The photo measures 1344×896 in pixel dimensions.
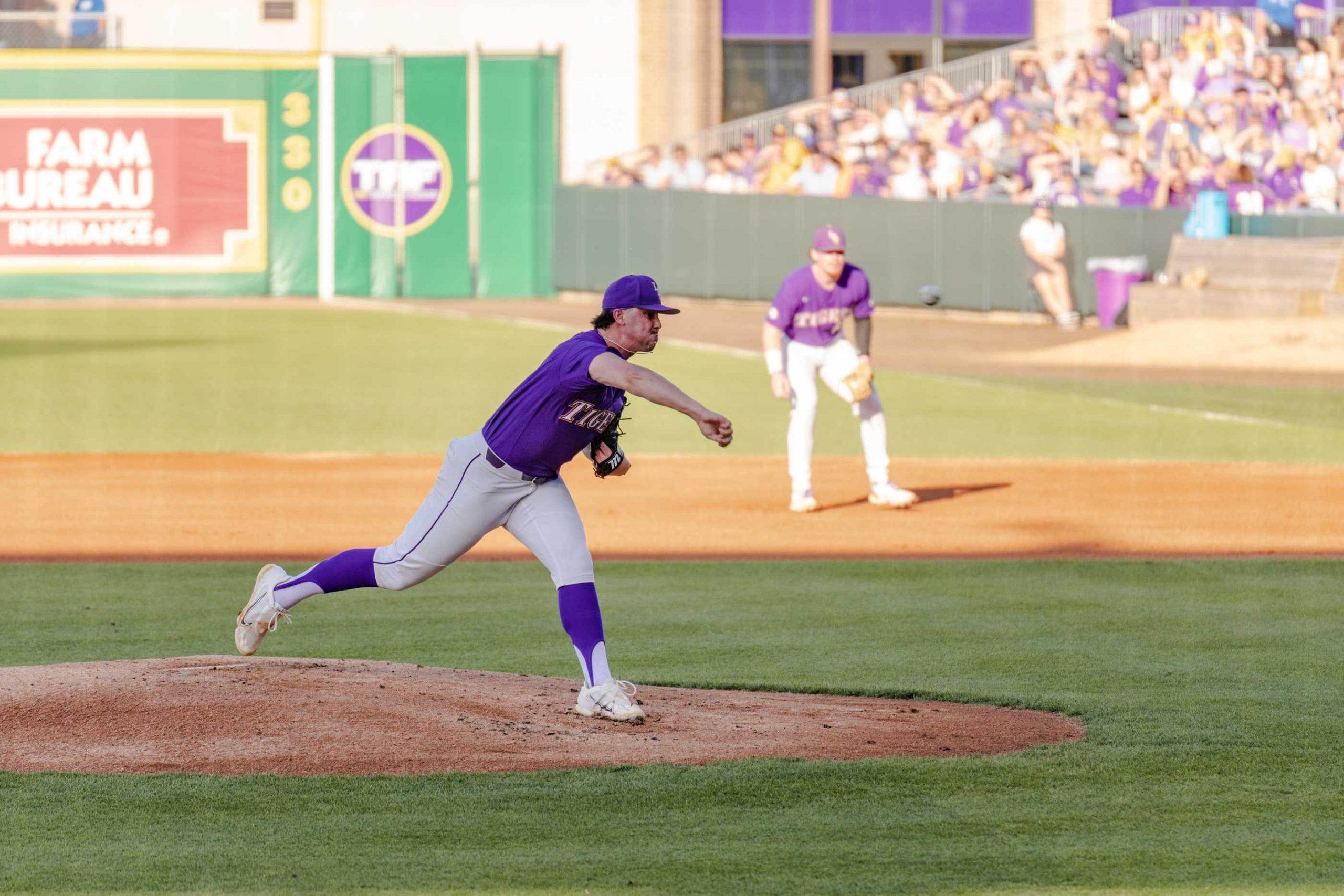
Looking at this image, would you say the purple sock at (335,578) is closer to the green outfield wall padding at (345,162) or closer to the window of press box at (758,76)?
the green outfield wall padding at (345,162)

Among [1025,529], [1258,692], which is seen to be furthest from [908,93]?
[1258,692]

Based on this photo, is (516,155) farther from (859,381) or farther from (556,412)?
(556,412)

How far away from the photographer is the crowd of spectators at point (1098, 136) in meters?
27.6

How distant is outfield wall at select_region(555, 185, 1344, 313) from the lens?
27.6 metres

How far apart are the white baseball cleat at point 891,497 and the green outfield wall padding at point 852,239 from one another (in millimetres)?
15075

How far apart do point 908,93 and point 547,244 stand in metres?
7.13

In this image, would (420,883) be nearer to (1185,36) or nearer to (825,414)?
(825,414)

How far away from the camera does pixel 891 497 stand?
13578 mm

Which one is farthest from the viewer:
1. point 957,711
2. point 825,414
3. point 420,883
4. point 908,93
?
point 908,93

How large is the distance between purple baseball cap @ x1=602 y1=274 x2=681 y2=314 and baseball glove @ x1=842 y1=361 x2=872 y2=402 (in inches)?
238

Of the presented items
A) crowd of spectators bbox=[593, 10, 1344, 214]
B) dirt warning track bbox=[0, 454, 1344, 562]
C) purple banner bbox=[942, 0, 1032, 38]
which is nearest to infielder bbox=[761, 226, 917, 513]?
dirt warning track bbox=[0, 454, 1344, 562]

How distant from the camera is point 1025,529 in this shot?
1282cm

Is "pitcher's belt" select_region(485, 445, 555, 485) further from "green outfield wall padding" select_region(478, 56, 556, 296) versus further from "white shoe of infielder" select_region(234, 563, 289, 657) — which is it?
"green outfield wall padding" select_region(478, 56, 556, 296)

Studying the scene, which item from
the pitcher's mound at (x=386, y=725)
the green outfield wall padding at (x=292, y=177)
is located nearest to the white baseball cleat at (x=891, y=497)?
the pitcher's mound at (x=386, y=725)
